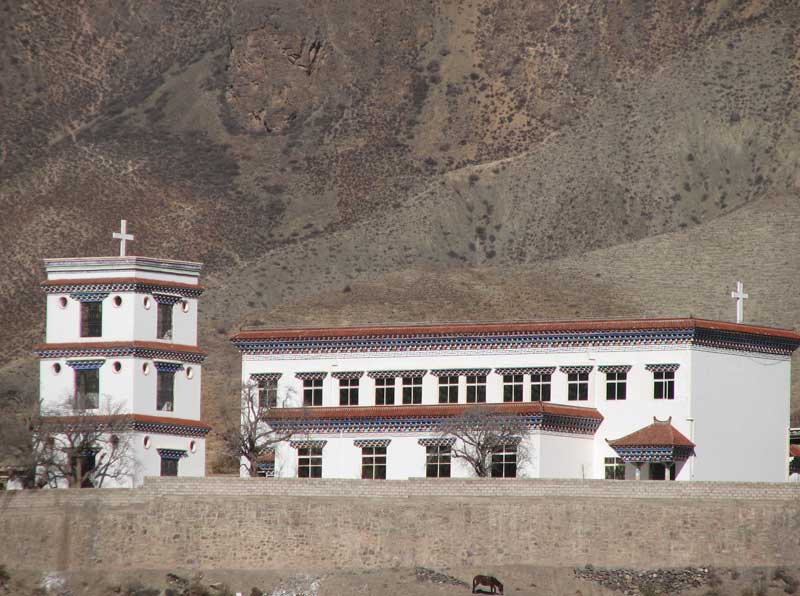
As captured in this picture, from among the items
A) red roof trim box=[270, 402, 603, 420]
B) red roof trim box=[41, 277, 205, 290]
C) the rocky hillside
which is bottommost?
red roof trim box=[270, 402, 603, 420]

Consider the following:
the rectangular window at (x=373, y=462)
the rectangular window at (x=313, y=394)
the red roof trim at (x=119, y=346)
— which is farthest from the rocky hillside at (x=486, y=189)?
the red roof trim at (x=119, y=346)

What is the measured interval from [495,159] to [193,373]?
89424 mm

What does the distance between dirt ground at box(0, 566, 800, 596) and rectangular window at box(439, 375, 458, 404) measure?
15.2 m

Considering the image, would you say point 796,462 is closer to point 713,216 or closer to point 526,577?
point 526,577

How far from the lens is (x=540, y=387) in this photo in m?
107

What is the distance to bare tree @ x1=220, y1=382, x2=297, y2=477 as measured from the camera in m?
109

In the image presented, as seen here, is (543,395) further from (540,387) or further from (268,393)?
(268,393)

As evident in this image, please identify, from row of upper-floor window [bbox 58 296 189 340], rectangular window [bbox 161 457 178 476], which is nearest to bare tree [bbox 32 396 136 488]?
rectangular window [bbox 161 457 178 476]

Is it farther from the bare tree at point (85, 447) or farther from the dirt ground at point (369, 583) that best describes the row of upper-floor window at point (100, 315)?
the dirt ground at point (369, 583)

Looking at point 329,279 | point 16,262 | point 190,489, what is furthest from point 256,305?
point 190,489

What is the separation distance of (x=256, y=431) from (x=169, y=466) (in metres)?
5.56

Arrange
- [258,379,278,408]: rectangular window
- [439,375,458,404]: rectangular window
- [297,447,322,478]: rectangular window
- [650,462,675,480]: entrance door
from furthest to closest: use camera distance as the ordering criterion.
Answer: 1. [258,379,278,408]: rectangular window
2. [297,447,322,478]: rectangular window
3. [439,375,458,404]: rectangular window
4. [650,462,675,480]: entrance door

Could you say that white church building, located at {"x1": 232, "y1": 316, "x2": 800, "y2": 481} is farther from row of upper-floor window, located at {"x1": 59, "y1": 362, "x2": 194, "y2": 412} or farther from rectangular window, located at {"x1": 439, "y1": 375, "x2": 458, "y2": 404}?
row of upper-floor window, located at {"x1": 59, "y1": 362, "x2": 194, "y2": 412}

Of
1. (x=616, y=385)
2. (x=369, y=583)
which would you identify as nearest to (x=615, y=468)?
(x=616, y=385)
